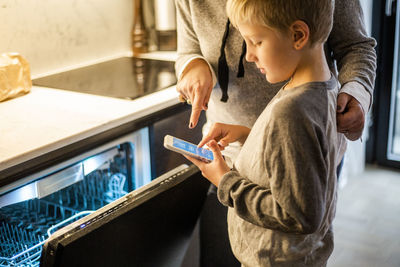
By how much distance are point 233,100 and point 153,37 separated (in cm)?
108

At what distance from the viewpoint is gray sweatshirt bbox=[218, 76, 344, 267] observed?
0.73 meters

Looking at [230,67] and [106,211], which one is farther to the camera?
[230,67]

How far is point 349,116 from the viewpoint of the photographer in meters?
0.88

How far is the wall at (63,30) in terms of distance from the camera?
163 centimetres

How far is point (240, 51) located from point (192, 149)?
0.34m

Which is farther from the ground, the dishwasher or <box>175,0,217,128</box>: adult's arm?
<box>175,0,217,128</box>: adult's arm

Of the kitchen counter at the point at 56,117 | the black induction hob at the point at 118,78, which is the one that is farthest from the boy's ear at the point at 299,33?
the black induction hob at the point at 118,78

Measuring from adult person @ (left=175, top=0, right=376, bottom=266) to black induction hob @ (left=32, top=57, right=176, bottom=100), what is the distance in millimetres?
279

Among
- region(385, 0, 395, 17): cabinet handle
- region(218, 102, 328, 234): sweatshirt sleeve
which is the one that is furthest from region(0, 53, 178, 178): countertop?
region(385, 0, 395, 17): cabinet handle

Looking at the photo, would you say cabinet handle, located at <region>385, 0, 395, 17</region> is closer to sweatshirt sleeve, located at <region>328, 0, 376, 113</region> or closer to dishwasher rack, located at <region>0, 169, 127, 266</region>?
sweatshirt sleeve, located at <region>328, 0, 376, 113</region>

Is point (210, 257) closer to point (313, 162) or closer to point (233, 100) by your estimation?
point (233, 100)

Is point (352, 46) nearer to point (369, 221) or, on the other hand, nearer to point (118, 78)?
point (118, 78)

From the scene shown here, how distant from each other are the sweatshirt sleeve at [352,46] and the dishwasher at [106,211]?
16.9 inches

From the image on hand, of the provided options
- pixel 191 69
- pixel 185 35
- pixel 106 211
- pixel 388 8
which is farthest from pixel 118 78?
pixel 388 8
